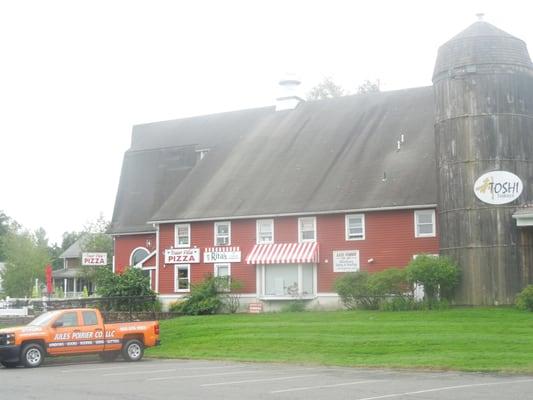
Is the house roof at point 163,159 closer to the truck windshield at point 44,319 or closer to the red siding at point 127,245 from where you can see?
the red siding at point 127,245

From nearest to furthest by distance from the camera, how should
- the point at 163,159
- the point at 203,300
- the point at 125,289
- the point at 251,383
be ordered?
the point at 251,383
the point at 203,300
the point at 125,289
the point at 163,159

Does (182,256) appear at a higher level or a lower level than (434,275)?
higher

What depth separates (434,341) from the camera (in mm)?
22266

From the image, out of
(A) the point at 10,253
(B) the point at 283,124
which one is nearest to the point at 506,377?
(B) the point at 283,124

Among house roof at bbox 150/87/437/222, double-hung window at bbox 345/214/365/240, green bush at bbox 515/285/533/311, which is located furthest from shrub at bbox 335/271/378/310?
green bush at bbox 515/285/533/311

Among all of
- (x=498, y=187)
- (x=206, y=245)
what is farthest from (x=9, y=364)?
(x=498, y=187)

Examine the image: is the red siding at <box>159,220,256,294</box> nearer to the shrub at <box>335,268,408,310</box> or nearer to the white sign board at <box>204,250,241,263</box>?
the white sign board at <box>204,250,241,263</box>

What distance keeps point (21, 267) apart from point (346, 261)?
46.9 m

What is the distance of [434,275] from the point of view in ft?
96.7

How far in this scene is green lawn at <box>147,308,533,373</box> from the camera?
20141 mm

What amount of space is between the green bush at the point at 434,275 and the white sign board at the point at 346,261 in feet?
15.4

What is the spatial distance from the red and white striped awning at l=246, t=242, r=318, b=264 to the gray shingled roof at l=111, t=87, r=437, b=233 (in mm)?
1576

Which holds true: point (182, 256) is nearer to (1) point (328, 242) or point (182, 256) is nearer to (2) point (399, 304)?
(1) point (328, 242)

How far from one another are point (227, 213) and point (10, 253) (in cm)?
4354
